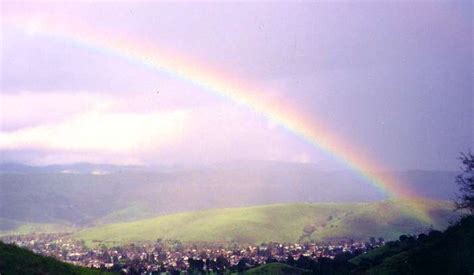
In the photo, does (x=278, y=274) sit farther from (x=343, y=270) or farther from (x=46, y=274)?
(x=46, y=274)

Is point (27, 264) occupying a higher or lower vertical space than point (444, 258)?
lower

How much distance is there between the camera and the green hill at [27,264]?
52.7 m

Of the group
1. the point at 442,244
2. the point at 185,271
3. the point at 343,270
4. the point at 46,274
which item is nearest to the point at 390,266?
the point at 442,244

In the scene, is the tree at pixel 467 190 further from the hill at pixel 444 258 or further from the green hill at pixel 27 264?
the green hill at pixel 27 264

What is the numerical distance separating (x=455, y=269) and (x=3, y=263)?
41184 mm

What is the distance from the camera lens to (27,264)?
54562 mm

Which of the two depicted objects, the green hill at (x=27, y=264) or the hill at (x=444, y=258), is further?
the green hill at (x=27, y=264)

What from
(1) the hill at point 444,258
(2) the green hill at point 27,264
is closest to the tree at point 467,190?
(1) the hill at point 444,258

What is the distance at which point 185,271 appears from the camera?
12019cm

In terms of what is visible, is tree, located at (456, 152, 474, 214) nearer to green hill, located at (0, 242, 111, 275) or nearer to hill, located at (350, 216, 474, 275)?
hill, located at (350, 216, 474, 275)

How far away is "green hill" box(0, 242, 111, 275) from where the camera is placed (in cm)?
5266

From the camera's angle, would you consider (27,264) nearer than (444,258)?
No

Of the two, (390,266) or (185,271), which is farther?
(185,271)

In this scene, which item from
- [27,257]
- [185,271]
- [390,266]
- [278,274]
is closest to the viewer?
[27,257]
